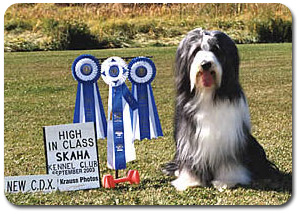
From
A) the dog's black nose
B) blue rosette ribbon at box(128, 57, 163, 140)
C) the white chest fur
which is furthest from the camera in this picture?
blue rosette ribbon at box(128, 57, 163, 140)

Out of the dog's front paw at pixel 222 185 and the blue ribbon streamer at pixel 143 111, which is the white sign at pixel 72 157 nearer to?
the blue ribbon streamer at pixel 143 111

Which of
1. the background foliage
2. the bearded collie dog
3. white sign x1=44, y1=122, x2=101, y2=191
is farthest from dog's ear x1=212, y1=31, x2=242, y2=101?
white sign x1=44, y1=122, x2=101, y2=191

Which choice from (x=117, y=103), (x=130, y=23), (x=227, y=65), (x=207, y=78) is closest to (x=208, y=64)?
(x=207, y=78)

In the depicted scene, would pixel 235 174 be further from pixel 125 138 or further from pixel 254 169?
pixel 125 138

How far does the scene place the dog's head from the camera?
3.74 meters

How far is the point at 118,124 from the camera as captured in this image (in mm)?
4270

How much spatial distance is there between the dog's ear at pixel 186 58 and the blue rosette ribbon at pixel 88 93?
2.64 ft

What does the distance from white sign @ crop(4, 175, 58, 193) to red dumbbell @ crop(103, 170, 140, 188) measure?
465 millimetres

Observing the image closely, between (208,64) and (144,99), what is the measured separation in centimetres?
104

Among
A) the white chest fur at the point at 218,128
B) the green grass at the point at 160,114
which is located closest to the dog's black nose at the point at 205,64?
the white chest fur at the point at 218,128

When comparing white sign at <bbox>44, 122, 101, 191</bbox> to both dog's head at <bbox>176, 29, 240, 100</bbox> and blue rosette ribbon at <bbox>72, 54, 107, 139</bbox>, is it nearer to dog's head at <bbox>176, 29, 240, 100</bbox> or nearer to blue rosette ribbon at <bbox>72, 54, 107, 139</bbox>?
blue rosette ribbon at <bbox>72, 54, 107, 139</bbox>

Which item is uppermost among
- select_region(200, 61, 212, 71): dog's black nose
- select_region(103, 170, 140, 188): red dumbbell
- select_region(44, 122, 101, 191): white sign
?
select_region(200, 61, 212, 71): dog's black nose

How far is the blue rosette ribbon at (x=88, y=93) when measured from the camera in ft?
14.3

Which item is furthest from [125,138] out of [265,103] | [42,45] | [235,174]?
[265,103]
